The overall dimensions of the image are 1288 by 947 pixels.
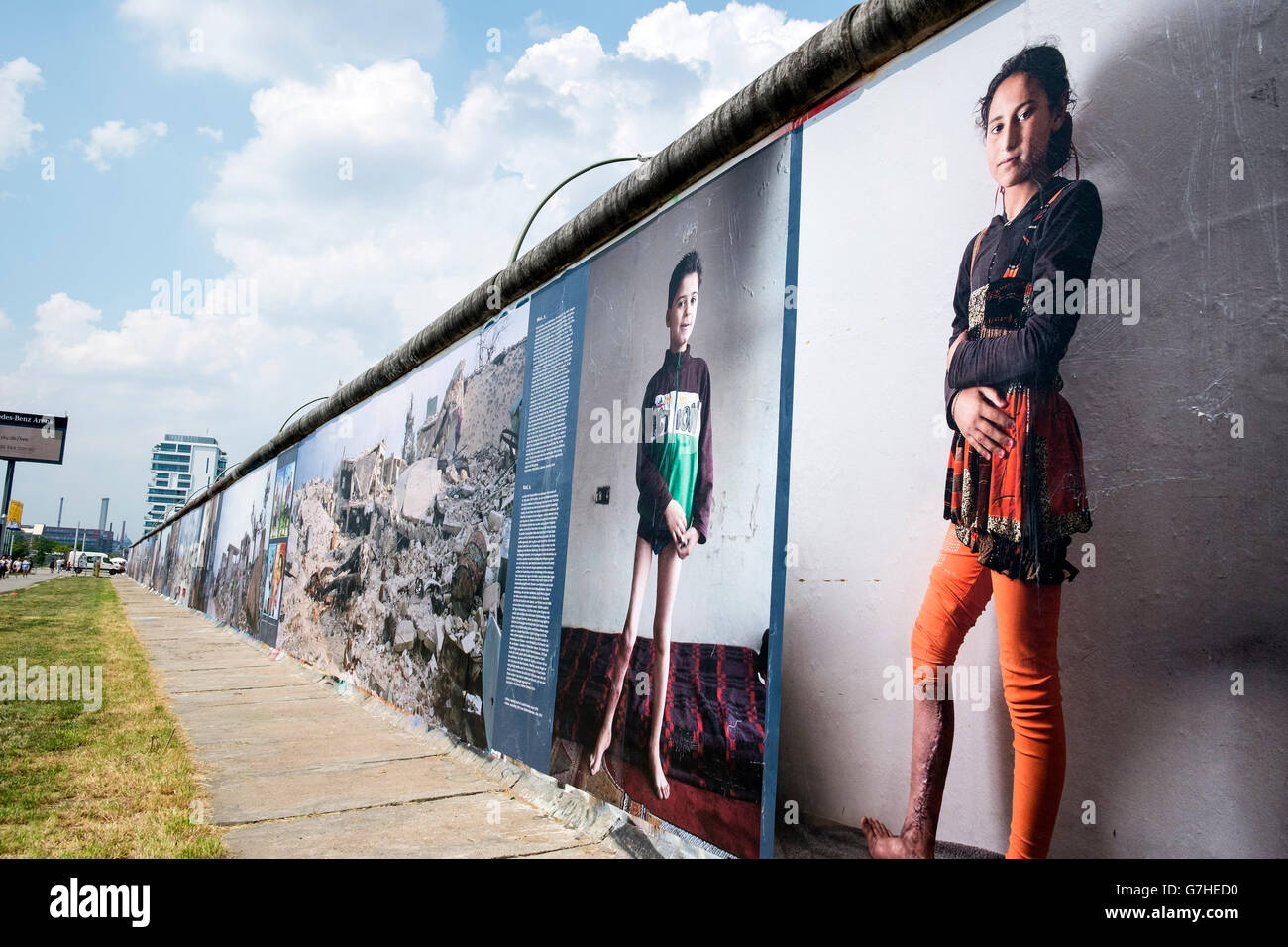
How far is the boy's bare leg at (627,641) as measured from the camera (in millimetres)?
3824

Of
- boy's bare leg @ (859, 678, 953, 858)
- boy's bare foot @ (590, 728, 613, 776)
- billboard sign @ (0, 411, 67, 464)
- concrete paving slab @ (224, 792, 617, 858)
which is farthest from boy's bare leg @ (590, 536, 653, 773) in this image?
billboard sign @ (0, 411, 67, 464)

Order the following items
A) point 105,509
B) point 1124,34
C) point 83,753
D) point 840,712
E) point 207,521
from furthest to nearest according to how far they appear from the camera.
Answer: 1. point 105,509
2. point 207,521
3. point 83,753
4. point 840,712
5. point 1124,34

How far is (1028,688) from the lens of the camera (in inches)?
86.7

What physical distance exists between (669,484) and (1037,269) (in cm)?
183

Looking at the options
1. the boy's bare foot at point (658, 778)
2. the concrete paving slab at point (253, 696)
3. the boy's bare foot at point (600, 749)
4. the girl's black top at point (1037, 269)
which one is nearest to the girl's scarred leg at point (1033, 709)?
the girl's black top at point (1037, 269)

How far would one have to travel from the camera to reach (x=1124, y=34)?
225cm

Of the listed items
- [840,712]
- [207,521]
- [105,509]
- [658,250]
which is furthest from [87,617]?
[105,509]

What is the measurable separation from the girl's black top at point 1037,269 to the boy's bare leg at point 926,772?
2.75 ft

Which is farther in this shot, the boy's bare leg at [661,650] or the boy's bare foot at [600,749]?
the boy's bare foot at [600,749]

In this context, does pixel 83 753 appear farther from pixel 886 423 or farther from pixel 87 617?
pixel 87 617

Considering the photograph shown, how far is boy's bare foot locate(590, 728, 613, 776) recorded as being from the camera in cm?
392

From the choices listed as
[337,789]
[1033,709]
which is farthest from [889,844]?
[337,789]

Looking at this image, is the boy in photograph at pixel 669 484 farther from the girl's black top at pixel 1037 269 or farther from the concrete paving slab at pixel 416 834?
the girl's black top at pixel 1037 269
